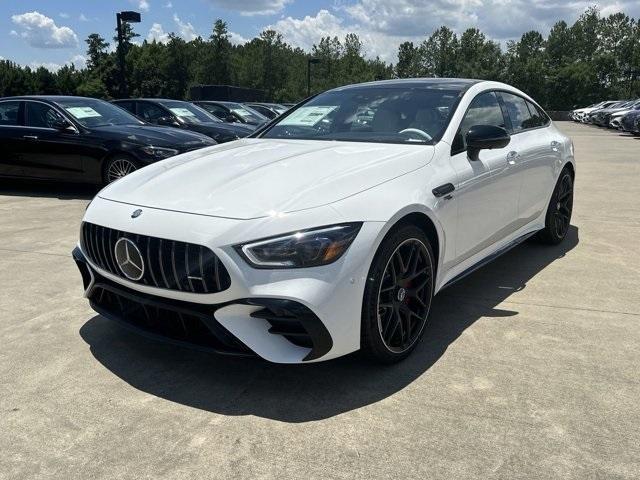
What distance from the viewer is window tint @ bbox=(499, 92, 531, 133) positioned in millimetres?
4762

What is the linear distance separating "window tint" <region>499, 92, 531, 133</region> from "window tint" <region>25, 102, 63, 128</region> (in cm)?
669

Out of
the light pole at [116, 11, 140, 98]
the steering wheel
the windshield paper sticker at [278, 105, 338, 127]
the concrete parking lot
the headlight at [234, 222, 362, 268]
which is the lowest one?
the concrete parking lot

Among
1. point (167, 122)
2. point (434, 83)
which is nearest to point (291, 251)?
point (434, 83)

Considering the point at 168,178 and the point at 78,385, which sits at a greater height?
the point at 168,178

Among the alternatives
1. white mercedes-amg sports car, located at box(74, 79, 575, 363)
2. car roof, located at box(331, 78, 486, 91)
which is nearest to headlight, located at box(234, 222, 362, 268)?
white mercedes-amg sports car, located at box(74, 79, 575, 363)

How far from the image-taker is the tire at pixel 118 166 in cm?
830

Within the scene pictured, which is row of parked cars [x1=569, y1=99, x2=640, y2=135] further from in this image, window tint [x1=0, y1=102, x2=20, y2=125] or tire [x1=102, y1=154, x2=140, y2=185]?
window tint [x1=0, y1=102, x2=20, y2=125]

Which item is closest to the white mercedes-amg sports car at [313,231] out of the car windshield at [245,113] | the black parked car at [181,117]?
the black parked car at [181,117]

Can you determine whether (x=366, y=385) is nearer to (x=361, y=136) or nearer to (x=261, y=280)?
(x=261, y=280)

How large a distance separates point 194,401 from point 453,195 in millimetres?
1835

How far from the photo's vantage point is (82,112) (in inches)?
352

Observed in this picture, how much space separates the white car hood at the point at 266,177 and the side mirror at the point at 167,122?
25.6 feet

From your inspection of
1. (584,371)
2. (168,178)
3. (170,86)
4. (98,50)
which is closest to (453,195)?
(584,371)

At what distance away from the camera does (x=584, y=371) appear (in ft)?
10.1
